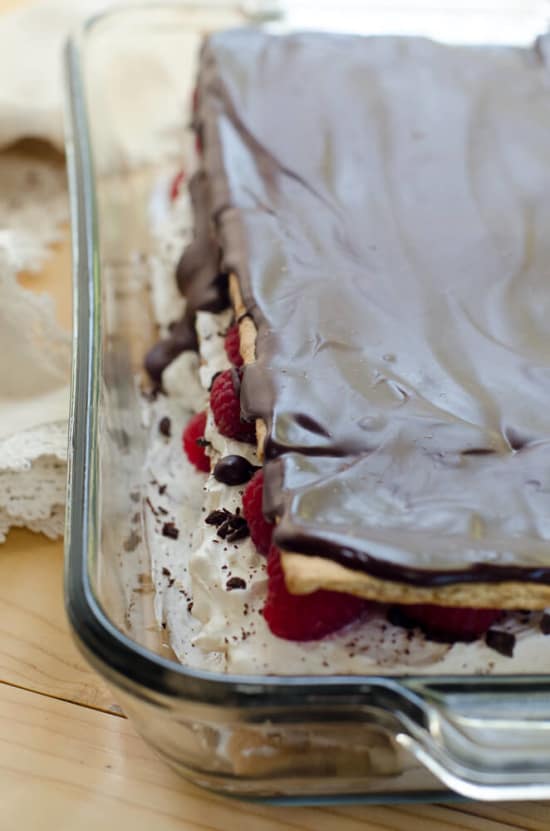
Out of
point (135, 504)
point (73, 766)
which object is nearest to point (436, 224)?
point (135, 504)

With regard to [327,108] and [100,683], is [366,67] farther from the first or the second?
[100,683]

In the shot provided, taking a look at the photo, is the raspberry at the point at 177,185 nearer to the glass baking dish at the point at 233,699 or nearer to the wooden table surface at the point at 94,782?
the glass baking dish at the point at 233,699

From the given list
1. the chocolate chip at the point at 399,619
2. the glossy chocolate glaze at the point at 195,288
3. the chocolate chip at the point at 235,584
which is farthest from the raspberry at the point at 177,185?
the chocolate chip at the point at 399,619

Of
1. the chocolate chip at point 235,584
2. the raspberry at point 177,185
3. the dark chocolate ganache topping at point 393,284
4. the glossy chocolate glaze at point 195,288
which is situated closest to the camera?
the dark chocolate ganache topping at point 393,284

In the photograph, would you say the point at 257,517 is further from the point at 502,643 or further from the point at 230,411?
the point at 502,643

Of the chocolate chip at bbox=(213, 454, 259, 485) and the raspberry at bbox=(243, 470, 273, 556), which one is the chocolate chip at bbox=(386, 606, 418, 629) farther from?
the chocolate chip at bbox=(213, 454, 259, 485)

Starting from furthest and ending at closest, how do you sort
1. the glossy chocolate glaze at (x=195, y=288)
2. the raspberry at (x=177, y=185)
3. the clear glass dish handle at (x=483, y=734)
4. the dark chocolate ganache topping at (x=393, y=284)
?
the raspberry at (x=177, y=185) < the glossy chocolate glaze at (x=195, y=288) < the dark chocolate ganache topping at (x=393, y=284) < the clear glass dish handle at (x=483, y=734)

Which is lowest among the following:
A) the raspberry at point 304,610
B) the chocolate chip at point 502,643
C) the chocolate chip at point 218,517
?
the chocolate chip at point 502,643
